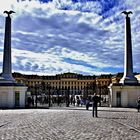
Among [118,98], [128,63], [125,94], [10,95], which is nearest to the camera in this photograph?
[10,95]

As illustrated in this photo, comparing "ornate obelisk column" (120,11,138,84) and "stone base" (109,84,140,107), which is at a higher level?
"ornate obelisk column" (120,11,138,84)

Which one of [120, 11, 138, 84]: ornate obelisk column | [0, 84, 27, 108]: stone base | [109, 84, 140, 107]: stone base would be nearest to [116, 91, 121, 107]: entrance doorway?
[109, 84, 140, 107]: stone base

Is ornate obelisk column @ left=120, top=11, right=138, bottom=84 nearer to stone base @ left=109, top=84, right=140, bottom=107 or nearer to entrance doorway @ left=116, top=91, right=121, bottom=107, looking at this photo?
stone base @ left=109, top=84, right=140, bottom=107

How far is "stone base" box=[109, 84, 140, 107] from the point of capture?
40719 mm

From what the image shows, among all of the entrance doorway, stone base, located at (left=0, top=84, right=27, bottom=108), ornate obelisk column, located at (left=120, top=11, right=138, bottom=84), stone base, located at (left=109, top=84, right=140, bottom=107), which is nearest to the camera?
stone base, located at (left=0, top=84, right=27, bottom=108)

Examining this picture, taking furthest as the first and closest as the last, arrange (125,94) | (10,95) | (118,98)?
(118,98), (125,94), (10,95)

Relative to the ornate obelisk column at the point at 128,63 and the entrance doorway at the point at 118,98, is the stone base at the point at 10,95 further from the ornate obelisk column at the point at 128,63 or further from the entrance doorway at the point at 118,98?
the ornate obelisk column at the point at 128,63

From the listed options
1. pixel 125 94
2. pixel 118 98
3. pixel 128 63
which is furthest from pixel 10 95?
pixel 128 63

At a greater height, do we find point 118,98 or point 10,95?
point 10,95

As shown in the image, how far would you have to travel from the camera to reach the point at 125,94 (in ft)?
134

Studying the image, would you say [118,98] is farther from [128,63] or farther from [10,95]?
[10,95]

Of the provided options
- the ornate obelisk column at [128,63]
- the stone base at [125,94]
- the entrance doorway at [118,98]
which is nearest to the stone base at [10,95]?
the stone base at [125,94]

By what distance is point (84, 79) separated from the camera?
6801 inches

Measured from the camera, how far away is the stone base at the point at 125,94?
134ft
